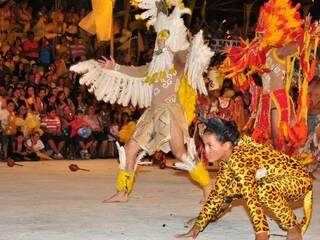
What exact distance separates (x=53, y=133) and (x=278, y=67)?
5.43 metres

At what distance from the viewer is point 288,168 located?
4.05m

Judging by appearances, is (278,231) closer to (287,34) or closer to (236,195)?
(236,195)

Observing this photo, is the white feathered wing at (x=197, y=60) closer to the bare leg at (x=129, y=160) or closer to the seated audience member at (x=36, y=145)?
the bare leg at (x=129, y=160)

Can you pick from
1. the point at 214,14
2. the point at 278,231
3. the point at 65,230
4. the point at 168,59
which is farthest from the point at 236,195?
the point at 214,14

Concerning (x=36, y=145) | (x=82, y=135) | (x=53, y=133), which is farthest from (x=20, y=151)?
(x=82, y=135)

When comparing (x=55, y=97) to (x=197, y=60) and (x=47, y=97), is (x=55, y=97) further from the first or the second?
(x=197, y=60)

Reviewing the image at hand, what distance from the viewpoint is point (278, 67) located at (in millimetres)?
6477

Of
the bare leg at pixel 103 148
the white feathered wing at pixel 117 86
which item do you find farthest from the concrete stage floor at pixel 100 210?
the bare leg at pixel 103 148

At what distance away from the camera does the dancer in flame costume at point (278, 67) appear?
5836 millimetres

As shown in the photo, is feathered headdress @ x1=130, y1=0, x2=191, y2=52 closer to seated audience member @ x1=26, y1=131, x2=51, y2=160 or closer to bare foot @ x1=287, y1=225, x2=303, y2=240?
bare foot @ x1=287, y1=225, x2=303, y2=240

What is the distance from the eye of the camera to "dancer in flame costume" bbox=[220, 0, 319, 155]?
584 cm

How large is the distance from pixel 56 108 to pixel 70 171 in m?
2.86

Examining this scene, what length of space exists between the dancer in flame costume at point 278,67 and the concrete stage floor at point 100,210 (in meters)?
0.72

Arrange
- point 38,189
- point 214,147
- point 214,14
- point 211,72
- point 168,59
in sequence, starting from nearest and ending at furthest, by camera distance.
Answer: point 214,147
point 168,59
point 38,189
point 211,72
point 214,14
